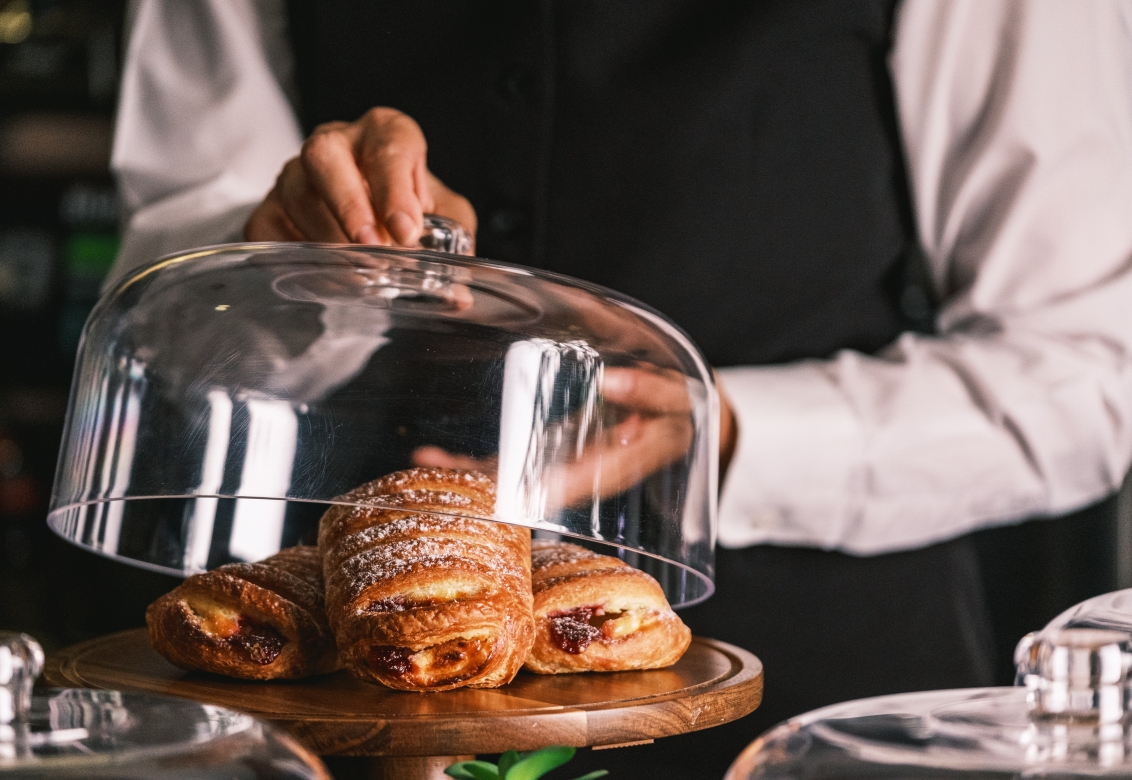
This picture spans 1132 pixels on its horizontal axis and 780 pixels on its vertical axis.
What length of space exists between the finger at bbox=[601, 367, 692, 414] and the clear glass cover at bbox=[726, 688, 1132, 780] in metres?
0.23

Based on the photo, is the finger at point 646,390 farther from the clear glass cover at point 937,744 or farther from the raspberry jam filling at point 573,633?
the clear glass cover at point 937,744

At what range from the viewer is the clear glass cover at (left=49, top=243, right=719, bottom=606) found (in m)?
0.48

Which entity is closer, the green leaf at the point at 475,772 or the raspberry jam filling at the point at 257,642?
the green leaf at the point at 475,772

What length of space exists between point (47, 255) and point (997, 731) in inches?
89.1

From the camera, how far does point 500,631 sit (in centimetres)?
51

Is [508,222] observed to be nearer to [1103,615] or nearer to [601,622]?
[601,622]

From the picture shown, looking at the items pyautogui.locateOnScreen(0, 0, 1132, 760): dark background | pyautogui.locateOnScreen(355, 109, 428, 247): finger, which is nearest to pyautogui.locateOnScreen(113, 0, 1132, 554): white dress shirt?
pyautogui.locateOnScreen(355, 109, 428, 247): finger

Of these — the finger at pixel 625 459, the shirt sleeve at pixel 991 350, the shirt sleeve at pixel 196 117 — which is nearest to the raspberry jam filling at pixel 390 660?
the finger at pixel 625 459

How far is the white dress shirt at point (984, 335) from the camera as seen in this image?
96 centimetres

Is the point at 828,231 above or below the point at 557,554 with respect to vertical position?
above

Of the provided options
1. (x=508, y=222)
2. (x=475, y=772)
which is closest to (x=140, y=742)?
(x=475, y=772)

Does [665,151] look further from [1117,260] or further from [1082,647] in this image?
[1082,647]

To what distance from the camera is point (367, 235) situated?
60 cm

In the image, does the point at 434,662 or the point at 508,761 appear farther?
the point at 434,662
